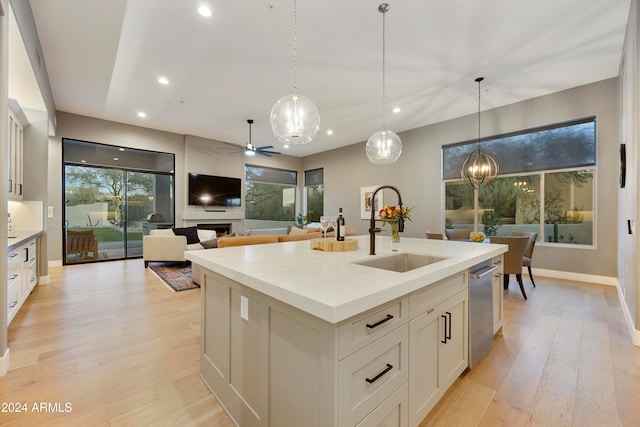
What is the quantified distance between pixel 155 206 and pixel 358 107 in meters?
5.59

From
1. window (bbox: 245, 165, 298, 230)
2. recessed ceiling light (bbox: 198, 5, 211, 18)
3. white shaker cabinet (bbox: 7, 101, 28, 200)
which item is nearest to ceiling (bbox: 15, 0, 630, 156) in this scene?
recessed ceiling light (bbox: 198, 5, 211, 18)

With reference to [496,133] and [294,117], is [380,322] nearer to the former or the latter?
[294,117]

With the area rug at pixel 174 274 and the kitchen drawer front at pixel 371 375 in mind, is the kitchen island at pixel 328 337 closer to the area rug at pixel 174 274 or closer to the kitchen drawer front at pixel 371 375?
the kitchen drawer front at pixel 371 375

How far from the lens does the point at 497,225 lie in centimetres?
548

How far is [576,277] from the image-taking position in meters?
4.54

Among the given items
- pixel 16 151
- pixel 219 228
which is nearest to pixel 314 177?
pixel 219 228

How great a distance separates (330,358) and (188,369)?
1.69 m

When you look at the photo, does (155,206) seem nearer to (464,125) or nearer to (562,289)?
(464,125)

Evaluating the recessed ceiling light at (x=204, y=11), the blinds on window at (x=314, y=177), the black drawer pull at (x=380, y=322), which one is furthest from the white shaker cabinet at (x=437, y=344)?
the blinds on window at (x=314, y=177)

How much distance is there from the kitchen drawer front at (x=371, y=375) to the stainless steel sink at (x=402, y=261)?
63 cm

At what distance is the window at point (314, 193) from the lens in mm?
9227

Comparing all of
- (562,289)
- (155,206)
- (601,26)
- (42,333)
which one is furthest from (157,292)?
(601,26)

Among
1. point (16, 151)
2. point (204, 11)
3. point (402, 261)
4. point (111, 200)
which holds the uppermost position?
A: point (204, 11)

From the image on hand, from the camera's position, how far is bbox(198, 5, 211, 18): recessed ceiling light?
106 inches
